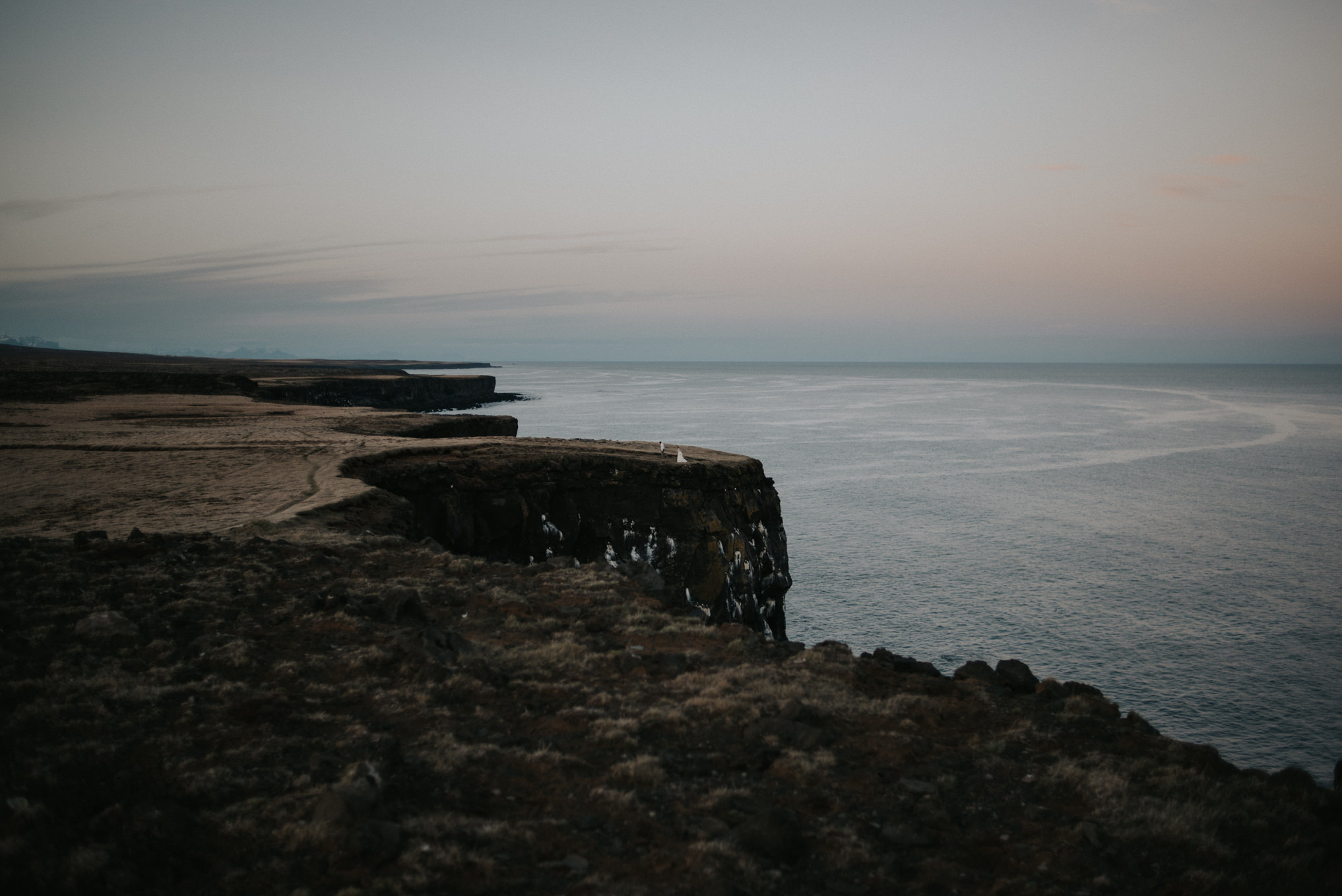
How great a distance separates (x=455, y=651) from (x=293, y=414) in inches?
1710

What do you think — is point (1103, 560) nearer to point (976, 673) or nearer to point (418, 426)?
point (976, 673)

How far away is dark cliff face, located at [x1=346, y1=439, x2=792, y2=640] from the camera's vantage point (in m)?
24.5

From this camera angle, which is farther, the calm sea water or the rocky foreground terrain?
the calm sea water

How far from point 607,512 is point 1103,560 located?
1000 inches

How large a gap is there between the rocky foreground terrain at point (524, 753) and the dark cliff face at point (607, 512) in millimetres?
8914

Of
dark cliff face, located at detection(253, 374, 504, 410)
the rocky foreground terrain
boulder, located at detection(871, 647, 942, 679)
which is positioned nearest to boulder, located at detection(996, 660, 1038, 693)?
the rocky foreground terrain

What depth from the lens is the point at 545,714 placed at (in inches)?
335

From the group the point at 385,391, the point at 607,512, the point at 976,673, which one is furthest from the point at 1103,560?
the point at 385,391

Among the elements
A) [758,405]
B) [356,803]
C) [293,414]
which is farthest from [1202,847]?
[758,405]

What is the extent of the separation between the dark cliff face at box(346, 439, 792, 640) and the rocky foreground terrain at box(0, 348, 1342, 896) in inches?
351

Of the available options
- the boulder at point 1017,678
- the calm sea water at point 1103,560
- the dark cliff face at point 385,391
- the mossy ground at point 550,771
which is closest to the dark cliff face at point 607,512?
the calm sea water at point 1103,560

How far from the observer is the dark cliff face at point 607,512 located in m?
24.5

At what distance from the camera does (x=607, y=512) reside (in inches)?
1078

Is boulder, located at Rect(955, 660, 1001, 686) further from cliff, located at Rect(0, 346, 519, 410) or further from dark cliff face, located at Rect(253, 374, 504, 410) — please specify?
dark cliff face, located at Rect(253, 374, 504, 410)
